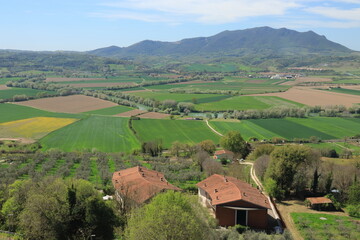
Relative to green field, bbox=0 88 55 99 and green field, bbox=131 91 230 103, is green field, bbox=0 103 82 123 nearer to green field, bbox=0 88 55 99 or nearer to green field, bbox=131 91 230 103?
green field, bbox=0 88 55 99

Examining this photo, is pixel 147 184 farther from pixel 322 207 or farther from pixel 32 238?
pixel 322 207

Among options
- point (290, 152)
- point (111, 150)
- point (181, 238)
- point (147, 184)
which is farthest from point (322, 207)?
point (111, 150)

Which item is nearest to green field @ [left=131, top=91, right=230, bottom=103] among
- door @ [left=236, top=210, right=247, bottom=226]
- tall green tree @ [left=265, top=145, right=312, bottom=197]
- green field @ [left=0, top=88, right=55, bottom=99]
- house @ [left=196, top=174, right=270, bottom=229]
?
green field @ [left=0, top=88, right=55, bottom=99]

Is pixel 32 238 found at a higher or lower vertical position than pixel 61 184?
lower

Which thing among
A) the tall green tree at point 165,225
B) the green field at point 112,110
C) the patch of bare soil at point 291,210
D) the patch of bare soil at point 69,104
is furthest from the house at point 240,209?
the patch of bare soil at point 69,104

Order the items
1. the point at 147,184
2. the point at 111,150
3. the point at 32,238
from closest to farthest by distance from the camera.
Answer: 1. the point at 32,238
2. the point at 147,184
3. the point at 111,150

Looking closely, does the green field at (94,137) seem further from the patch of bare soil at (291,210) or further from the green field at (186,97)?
the green field at (186,97)
